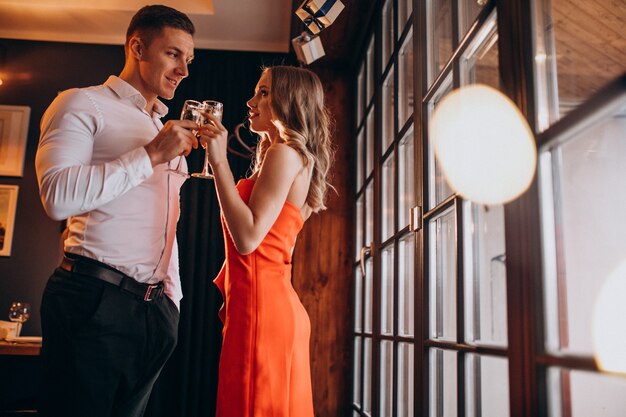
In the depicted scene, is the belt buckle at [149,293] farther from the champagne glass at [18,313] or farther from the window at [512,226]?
the champagne glass at [18,313]

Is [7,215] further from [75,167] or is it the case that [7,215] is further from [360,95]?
[75,167]

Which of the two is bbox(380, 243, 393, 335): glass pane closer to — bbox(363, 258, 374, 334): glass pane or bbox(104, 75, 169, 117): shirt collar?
bbox(363, 258, 374, 334): glass pane

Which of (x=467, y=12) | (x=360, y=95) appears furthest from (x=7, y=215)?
(x=467, y=12)

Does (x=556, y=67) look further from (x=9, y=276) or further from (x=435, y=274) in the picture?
(x=9, y=276)

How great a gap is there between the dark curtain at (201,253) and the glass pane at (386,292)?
1574 mm

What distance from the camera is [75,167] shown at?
4.36ft

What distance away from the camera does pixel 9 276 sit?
3.84m

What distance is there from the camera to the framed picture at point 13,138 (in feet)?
12.9

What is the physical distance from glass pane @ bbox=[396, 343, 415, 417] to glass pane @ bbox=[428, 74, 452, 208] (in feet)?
1.69

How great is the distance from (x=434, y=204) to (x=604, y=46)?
986 mm

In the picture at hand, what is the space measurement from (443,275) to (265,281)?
0.50 metres

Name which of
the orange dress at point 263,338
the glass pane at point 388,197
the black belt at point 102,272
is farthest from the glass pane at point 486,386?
the glass pane at point 388,197

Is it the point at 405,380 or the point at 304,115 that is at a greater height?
the point at 304,115

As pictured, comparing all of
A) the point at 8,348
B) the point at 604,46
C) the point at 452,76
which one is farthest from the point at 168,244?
the point at 8,348
